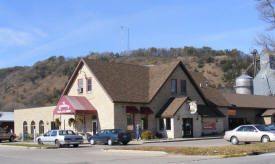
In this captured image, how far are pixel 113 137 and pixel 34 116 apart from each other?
65.4 feet

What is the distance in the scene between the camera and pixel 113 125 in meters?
37.8

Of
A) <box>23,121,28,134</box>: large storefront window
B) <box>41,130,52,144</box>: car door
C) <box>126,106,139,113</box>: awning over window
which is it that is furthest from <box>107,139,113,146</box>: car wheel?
<box>23,121,28,134</box>: large storefront window

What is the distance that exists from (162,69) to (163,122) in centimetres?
677

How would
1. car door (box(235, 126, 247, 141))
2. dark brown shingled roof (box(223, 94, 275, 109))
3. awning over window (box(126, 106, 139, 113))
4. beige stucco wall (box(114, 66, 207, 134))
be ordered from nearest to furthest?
car door (box(235, 126, 247, 141)) < beige stucco wall (box(114, 66, 207, 134)) < awning over window (box(126, 106, 139, 113)) < dark brown shingled roof (box(223, 94, 275, 109))

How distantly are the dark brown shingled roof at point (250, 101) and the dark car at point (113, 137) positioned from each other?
937 inches

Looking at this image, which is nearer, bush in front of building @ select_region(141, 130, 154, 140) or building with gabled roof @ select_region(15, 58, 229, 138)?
bush in front of building @ select_region(141, 130, 154, 140)

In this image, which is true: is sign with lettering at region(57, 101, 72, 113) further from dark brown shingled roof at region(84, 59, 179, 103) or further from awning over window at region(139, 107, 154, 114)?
awning over window at region(139, 107, 154, 114)

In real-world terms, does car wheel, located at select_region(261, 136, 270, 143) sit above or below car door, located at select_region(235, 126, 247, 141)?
below

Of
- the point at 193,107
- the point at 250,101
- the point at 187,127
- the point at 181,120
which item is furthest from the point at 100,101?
the point at 250,101

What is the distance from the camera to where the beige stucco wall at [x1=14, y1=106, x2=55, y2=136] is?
4623 centimetres

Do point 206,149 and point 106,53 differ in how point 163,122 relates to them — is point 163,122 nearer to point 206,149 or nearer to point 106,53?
point 206,149

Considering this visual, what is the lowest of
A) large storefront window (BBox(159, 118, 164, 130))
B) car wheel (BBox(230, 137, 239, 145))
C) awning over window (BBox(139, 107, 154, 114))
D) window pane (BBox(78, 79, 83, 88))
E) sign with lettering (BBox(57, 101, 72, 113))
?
car wheel (BBox(230, 137, 239, 145))

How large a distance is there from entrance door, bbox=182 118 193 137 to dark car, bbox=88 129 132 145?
10.3 m

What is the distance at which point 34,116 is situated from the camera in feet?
159
